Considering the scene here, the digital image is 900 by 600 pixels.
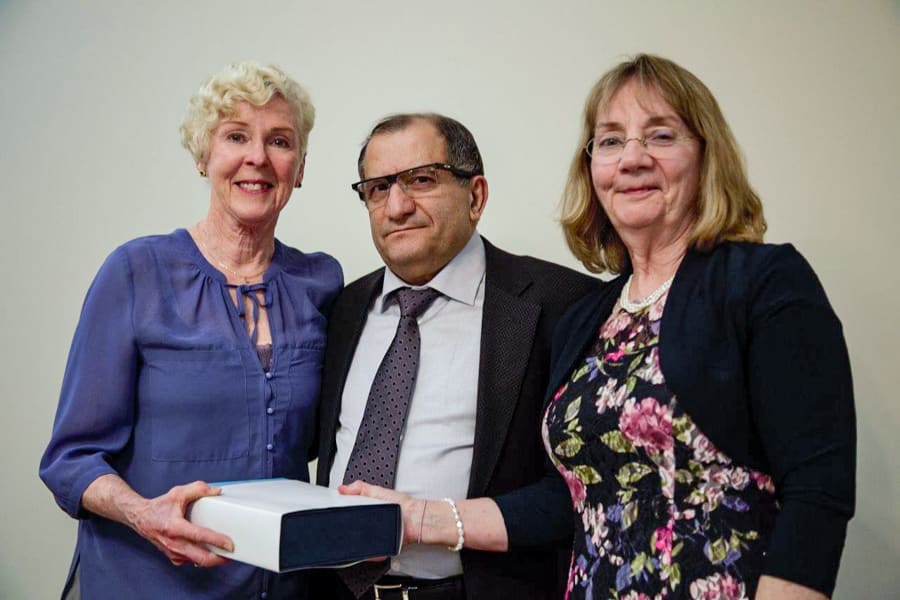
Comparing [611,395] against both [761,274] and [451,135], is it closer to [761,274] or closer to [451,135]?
[761,274]

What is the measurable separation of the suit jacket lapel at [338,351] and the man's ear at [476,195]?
0.28 m

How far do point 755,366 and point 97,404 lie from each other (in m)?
1.29

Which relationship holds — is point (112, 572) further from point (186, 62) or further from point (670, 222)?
point (186, 62)

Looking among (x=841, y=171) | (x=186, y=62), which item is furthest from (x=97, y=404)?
(x=841, y=171)

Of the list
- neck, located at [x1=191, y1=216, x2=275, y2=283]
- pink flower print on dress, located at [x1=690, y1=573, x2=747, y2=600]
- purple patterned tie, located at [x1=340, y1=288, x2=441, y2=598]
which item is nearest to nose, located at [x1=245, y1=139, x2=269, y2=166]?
neck, located at [x1=191, y1=216, x2=275, y2=283]

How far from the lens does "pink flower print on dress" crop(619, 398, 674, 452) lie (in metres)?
1.25

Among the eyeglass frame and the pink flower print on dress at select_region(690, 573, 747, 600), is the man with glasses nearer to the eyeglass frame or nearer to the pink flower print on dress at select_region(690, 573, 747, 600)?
the eyeglass frame

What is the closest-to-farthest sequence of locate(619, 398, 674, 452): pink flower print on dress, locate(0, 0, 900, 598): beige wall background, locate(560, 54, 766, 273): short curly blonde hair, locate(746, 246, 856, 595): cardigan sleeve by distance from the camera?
locate(746, 246, 856, 595): cardigan sleeve, locate(619, 398, 674, 452): pink flower print on dress, locate(560, 54, 766, 273): short curly blonde hair, locate(0, 0, 900, 598): beige wall background

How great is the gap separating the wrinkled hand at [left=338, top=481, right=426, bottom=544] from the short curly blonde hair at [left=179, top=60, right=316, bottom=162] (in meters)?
0.85

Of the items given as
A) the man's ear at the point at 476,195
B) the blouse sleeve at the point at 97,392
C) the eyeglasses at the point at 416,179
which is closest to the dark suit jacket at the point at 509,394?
the man's ear at the point at 476,195

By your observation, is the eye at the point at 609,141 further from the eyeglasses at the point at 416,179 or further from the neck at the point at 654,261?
the eyeglasses at the point at 416,179

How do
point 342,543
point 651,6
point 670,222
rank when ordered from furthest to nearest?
point 651,6
point 670,222
point 342,543

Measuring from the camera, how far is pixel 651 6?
7.62ft

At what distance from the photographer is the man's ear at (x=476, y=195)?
6.31ft
